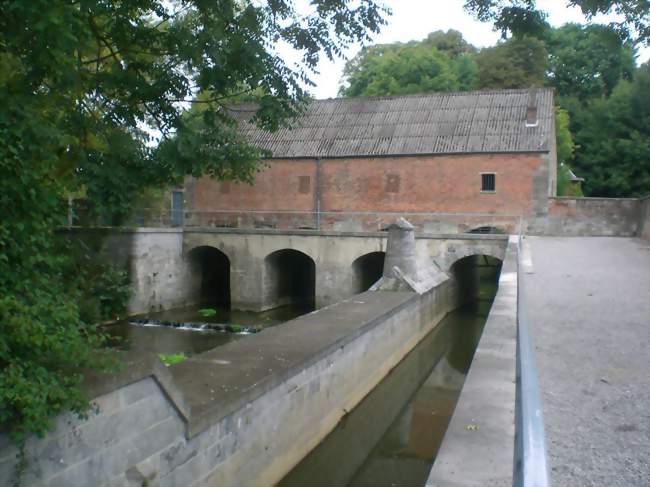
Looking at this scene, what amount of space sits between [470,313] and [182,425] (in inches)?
745

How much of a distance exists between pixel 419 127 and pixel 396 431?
2066 cm

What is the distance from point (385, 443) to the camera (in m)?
10.6

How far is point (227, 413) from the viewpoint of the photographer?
661 cm

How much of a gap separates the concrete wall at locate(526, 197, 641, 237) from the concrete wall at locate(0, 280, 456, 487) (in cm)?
1525

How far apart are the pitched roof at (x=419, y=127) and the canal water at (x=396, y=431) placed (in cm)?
1300

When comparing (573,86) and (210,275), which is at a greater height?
(573,86)

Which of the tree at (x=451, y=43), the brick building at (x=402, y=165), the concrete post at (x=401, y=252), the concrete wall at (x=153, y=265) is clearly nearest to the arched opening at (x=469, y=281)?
the brick building at (x=402, y=165)

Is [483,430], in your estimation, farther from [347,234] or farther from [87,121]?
[347,234]

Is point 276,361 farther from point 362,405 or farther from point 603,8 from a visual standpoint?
point 603,8

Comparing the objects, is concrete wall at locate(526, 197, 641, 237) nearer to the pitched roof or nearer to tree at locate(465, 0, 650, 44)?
the pitched roof

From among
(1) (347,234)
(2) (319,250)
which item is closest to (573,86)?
(1) (347,234)

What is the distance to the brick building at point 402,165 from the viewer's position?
26.9m

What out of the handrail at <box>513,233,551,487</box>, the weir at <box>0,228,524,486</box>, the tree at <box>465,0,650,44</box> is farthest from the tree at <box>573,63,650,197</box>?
the handrail at <box>513,233,551,487</box>

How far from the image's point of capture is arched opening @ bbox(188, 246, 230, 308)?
1033 inches
